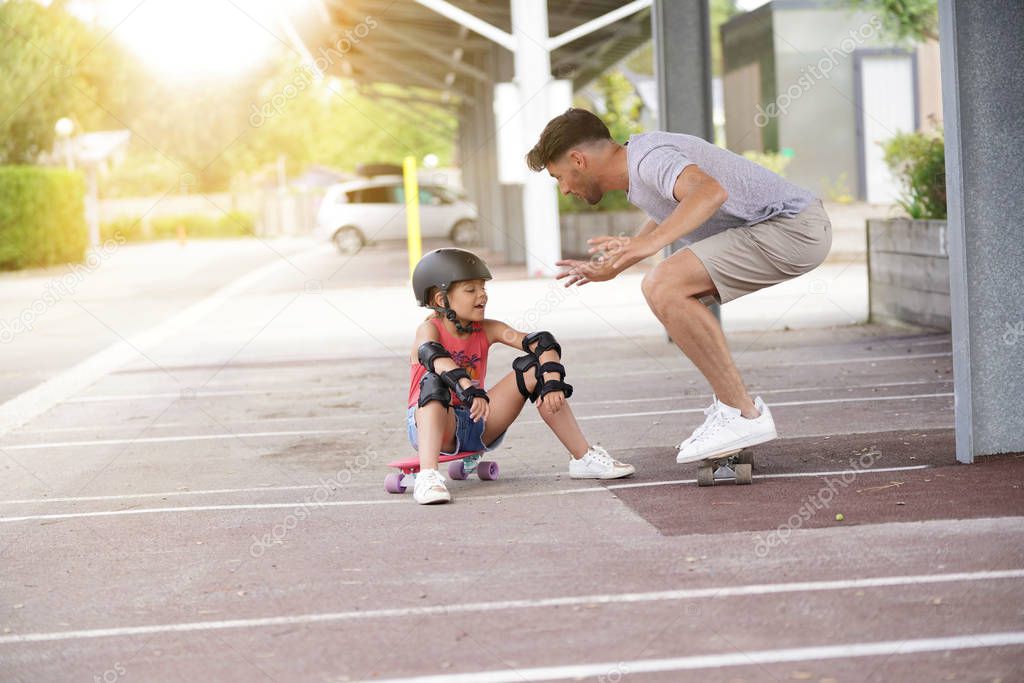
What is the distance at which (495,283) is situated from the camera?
72.0 ft

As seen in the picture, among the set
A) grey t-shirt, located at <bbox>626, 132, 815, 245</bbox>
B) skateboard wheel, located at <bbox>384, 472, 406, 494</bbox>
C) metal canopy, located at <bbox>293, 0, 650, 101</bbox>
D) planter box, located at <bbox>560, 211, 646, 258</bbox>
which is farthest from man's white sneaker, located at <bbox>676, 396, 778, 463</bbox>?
planter box, located at <bbox>560, 211, 646, 258</bbox>

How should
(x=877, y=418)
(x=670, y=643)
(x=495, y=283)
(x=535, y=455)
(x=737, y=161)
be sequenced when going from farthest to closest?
(x=495, y=283), (x=877, y=418), (x=535, y=455), (x=737, y=161), (x=670, y=643)

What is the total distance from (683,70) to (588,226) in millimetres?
17250

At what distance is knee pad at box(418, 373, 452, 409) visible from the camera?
5.96m

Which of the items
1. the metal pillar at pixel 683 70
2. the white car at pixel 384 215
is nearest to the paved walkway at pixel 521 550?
the metal pillar at pixel 683 70

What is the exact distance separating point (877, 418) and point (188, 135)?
227ft

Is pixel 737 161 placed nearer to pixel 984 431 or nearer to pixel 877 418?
pixel 984 431

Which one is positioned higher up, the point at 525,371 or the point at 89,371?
the point at 525,371

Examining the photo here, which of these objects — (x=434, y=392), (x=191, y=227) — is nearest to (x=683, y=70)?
(x=434, y=392)

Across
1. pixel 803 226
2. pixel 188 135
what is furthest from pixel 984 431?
pixel 188 135

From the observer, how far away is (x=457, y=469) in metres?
6.52

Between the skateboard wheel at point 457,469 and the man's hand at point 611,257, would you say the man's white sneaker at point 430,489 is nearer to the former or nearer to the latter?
the skateboard wheel at point 457,469

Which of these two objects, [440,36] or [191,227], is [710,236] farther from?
[191,227]

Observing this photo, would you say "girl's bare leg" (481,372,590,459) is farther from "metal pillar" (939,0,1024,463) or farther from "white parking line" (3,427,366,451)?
"white parking line" (3,427,366,451)
